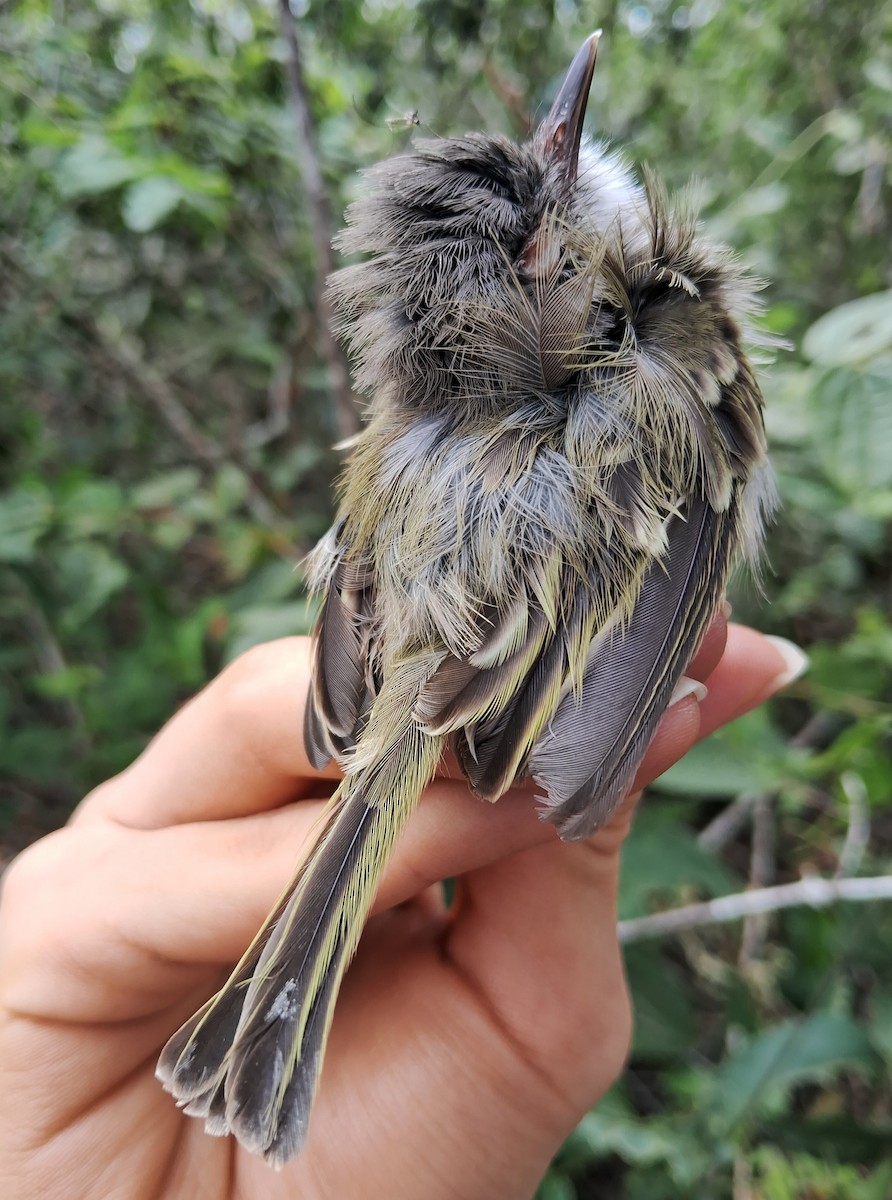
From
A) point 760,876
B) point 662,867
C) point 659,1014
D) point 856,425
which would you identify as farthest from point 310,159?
point 760,876

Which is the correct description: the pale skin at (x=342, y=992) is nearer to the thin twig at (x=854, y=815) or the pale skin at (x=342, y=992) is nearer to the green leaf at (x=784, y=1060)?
the green leaf at (x=784, y=1060)

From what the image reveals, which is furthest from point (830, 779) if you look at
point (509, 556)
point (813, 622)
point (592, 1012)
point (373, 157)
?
point (373, 157)

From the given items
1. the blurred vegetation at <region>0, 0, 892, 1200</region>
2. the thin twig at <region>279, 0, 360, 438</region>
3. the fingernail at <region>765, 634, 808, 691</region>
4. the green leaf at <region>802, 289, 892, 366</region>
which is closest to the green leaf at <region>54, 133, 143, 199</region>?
the blurred vegetation at <region>0, 0, 892, 1200</region>

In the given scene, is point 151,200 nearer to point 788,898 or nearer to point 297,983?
point 297,983

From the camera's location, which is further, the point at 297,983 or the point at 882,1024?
the point at 882,1024

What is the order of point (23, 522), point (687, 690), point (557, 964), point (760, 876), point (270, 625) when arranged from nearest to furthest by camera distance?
point (687, 690), point (557, 964), point (270, 625), point (23, 522), point (760, 876)

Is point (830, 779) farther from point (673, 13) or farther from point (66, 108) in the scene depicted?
point (66, 108)

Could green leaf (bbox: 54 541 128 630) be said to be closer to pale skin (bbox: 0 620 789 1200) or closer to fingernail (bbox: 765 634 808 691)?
pale skin (bbox: 0 620 789 1200)
